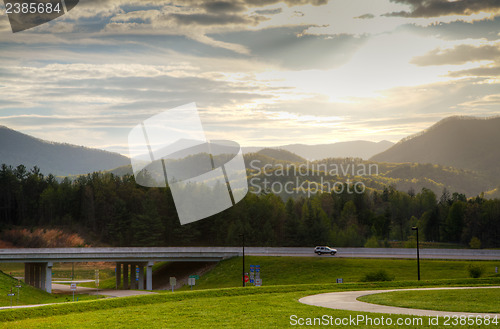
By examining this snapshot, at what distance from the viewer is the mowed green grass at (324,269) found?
64.6 m

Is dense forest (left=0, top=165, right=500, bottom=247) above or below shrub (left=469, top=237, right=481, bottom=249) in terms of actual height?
above

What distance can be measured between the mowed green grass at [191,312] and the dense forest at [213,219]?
78542mm

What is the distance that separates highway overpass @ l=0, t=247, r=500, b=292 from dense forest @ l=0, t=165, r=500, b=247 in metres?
30.1

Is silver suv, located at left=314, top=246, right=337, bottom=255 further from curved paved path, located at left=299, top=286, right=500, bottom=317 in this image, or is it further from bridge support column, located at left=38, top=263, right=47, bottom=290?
curved paved path, located at left=299, top=286, right=500, bottom=317

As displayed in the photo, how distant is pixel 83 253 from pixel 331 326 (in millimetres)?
59979

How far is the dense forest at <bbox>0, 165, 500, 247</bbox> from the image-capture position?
119 m

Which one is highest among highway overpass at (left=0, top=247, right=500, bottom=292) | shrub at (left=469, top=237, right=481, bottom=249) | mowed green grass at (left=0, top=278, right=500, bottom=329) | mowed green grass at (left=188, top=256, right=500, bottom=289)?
mowed green grass at (left=0, top=278, right=500, bottom=329)

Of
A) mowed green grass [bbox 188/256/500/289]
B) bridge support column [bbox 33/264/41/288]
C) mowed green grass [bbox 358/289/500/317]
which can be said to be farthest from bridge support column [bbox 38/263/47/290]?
mowed green grass [bbox 358/289/500/317]

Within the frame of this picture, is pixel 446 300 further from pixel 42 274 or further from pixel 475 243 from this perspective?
pixel 475 243

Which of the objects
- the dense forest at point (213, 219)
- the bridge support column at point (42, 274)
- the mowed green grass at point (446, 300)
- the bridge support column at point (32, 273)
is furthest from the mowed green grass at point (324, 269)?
the dense forest at point (213, 219)

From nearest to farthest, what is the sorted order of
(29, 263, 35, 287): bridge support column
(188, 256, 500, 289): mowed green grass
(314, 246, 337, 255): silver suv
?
(188, 256, 500, 289): mowed green grass < (29, 263, 35, 287): bridge support column < (314, 246, 337, 255): silver suv

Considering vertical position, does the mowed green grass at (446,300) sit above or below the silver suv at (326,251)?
above

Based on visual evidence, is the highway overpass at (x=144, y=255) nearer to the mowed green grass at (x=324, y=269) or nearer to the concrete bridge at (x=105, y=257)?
the concrete bridge at (x=105, y=257)

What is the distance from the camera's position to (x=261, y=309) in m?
28.9
